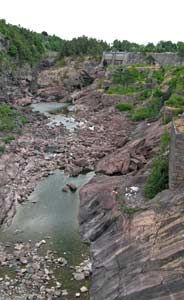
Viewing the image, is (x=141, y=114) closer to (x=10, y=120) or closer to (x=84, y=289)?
(x=10, y=120)

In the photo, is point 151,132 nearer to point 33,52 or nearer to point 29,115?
point 29,115

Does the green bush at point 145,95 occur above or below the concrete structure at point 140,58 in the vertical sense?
below

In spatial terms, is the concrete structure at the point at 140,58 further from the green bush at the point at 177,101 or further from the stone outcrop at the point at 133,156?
the stone outcrop at the point at 133,156

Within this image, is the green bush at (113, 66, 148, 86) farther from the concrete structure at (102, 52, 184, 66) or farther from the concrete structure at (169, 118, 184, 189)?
the concrete structure at (169, 118, 184, 189)

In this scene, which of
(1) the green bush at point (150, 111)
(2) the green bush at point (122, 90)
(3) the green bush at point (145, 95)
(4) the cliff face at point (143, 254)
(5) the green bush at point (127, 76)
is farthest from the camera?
(5) the green bush at point (127, 76)

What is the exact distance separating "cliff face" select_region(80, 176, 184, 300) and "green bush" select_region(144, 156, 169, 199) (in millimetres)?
1766

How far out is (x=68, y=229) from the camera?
2831cm

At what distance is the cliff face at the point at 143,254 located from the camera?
1773cm

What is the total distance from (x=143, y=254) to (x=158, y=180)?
573 cm

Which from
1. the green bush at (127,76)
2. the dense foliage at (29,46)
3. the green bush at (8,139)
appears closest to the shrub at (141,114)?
the green bush at (8,139)

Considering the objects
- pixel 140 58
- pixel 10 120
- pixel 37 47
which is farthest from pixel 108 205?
pixel 37 47

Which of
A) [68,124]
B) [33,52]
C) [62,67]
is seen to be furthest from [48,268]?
[33,52]

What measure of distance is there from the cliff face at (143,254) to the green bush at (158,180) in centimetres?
177

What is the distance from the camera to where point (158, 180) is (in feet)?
79.7
